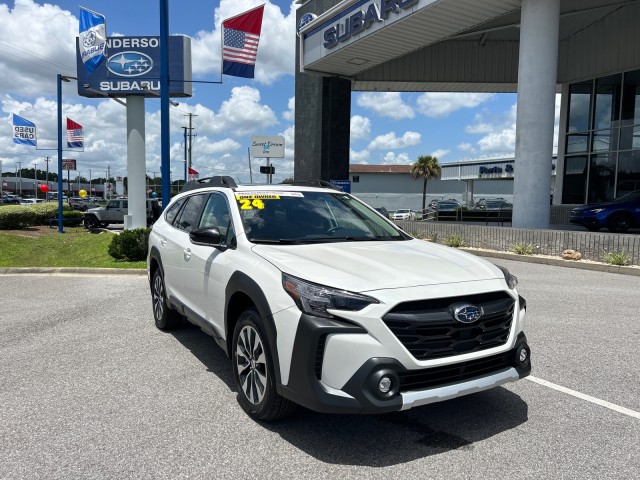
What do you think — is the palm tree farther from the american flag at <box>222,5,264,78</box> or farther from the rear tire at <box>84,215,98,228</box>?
the american flag at <box>222,5,264,78</box>

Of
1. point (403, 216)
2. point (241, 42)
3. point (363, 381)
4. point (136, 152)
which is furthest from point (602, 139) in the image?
point (363, 381)

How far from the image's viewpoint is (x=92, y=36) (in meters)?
17.4

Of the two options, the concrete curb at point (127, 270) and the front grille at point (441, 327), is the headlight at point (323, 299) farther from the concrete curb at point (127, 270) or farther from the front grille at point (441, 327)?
the concrete curb at point (127, 270)

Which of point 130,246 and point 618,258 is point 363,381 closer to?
point 618,258

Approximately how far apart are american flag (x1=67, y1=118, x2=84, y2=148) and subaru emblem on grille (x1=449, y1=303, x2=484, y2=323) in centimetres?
2475

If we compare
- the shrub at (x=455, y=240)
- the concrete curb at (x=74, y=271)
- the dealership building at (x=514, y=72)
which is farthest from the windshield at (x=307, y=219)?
the dealership building at (x=514, y=72)

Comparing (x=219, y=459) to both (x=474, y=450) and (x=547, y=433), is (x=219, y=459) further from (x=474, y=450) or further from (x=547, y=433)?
(x=547, y=433)

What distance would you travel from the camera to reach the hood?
10.5 ft

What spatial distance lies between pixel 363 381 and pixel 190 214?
332 centimetres

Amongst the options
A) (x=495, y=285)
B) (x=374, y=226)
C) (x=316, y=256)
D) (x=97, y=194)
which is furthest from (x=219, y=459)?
(x=97, y=194)

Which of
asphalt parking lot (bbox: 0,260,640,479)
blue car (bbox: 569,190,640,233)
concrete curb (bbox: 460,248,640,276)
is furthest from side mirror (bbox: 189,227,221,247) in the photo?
blue car (bbox: 569,190,640,233)

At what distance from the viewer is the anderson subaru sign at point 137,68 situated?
2312 cm

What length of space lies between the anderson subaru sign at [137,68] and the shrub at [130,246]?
510 inches

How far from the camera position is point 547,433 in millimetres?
3496
